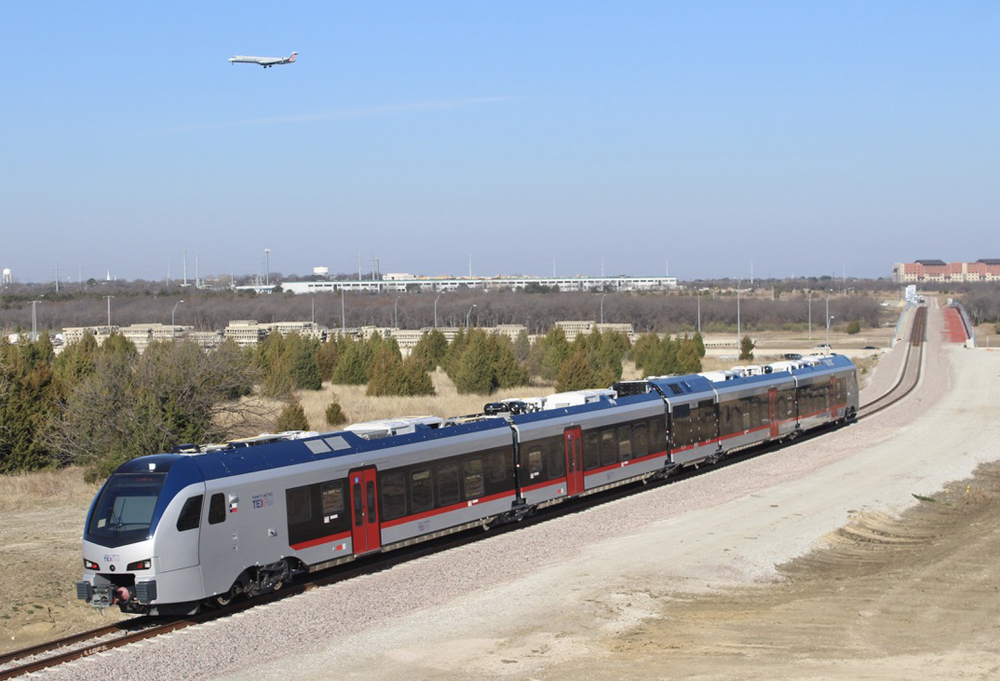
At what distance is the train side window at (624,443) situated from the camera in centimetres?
2970

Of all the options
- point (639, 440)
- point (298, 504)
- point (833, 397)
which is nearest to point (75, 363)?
point (639, 440)

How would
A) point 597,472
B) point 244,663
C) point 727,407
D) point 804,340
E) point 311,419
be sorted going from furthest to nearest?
1. point 804,340
2. point 311,419
3. point 727,407
4. point 597,472
5. point 244,663

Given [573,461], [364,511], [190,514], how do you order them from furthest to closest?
[573,461], [364,511], [190,514]

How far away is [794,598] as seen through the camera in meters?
18.1

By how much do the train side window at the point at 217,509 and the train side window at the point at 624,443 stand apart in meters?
14.4

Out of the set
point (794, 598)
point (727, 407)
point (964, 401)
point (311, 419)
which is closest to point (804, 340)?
point (964, 401)

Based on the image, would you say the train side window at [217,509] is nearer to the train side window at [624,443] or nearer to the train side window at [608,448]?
the train side window at [608,448]

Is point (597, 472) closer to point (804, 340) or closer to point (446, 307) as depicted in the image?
point (804, 340)

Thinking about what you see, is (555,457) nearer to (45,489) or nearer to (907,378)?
(45,489)

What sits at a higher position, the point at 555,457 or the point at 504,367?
the point at 555,457

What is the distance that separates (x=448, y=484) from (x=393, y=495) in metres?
1.87

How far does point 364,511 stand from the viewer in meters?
20.5

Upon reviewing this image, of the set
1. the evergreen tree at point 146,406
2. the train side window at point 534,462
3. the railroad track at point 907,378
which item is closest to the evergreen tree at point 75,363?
the evergreen tree at point 146,406

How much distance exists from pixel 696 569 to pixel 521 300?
154690 millimetres
